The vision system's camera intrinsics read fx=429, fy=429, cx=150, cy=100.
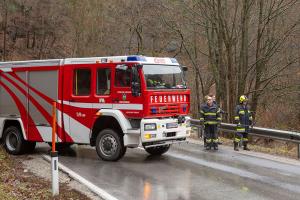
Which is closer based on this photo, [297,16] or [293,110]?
[297,16]

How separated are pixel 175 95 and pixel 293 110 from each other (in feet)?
38.5

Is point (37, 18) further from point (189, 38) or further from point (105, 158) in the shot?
point (105, 158)

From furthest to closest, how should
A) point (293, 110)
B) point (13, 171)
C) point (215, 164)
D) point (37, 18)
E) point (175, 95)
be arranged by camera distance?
1. point (37, 18)
2. point (293, 110)
3. point (175, 95)
4. point (215, 164)
5. point (13, 171)

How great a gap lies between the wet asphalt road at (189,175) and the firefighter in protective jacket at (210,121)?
58 cm

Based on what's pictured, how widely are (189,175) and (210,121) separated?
162 inches

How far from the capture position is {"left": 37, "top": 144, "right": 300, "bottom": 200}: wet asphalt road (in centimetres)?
751

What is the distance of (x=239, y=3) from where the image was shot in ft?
60.1

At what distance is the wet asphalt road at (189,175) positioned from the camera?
7508mm

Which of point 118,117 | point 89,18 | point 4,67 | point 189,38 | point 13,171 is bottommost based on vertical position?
point 13,171

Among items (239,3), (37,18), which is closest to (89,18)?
(37,18)

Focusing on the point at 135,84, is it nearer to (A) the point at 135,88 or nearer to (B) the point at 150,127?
(A) the point at 135,88

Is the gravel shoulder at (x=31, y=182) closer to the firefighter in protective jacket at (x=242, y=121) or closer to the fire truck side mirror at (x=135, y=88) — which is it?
the fire truck side mirror at (x=135, y=88)

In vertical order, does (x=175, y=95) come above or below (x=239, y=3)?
below

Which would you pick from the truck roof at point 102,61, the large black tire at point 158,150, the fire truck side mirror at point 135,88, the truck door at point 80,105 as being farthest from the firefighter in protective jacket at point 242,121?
the truck door at point 80,105
